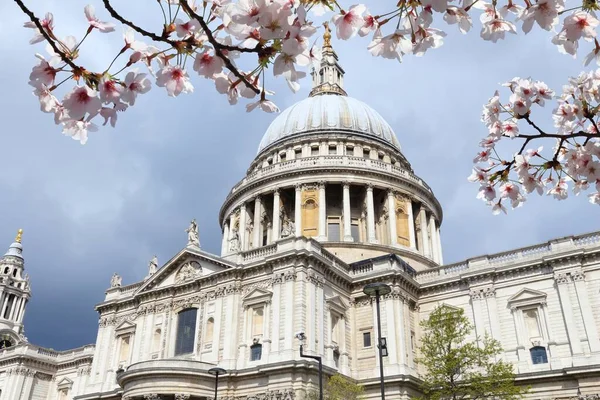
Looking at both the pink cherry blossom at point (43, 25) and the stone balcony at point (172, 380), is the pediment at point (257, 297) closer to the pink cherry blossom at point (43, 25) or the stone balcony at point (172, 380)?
the stone balcony at point (172, 380)

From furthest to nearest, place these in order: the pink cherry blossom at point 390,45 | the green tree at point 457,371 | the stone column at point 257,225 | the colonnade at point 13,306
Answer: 1. the colonnade at point 13,306
2. the stone column at point 257,225
3. the green tree at point 457,371
4. the pink cherry blossom at point 390,45

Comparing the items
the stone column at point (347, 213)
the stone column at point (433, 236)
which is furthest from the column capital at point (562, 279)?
the stone column at point (433, 236)

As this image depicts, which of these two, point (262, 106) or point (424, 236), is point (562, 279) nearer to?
point (424, 236)

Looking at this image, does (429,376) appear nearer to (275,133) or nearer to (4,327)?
(275,133)

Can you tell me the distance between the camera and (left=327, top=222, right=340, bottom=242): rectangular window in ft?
160

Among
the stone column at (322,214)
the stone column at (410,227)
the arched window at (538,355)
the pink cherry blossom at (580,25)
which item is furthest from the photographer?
the stone column at (410,227)

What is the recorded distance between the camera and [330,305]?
117 feet

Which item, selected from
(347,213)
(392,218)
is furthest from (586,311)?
(347,213)

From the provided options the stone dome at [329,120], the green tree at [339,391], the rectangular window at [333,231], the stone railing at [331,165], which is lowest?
the green tree at [339,391]

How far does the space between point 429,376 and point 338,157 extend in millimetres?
26035

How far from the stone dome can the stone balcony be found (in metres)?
31.1

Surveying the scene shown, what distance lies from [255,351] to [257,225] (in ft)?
60.0

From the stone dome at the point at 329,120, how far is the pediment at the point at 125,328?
26.4 metres

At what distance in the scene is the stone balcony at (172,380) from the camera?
3188cm
